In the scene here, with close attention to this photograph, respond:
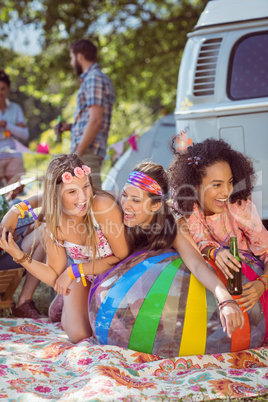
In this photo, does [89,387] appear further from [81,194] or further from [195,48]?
[195,48]

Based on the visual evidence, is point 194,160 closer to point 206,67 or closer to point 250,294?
point 250,294

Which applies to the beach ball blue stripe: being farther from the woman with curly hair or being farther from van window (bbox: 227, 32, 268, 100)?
van window (bbox: 227, 32, 268, 100)

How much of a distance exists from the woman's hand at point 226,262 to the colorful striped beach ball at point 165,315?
16cm

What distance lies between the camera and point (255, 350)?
332cm

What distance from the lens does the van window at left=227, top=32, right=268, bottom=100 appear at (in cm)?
511

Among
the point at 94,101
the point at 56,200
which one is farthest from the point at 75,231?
the point at 94,101

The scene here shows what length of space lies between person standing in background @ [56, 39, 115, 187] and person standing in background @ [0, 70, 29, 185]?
3.78 feet

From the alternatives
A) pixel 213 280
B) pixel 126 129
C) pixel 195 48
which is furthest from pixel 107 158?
pixel 126 129

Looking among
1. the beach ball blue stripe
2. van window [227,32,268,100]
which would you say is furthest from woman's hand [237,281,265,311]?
van window [227,32,268,100]

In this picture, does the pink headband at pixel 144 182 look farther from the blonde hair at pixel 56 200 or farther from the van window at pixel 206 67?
the van window at pixel 206 67

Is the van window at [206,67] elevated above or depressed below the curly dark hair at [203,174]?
above

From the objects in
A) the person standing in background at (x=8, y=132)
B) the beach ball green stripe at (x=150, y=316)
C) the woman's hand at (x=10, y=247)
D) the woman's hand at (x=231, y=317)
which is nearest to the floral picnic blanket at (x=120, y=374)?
the beach ball green stripe at (x=150, y=316)

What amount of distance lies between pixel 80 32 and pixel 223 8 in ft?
21.0

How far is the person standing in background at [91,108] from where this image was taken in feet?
20.7
